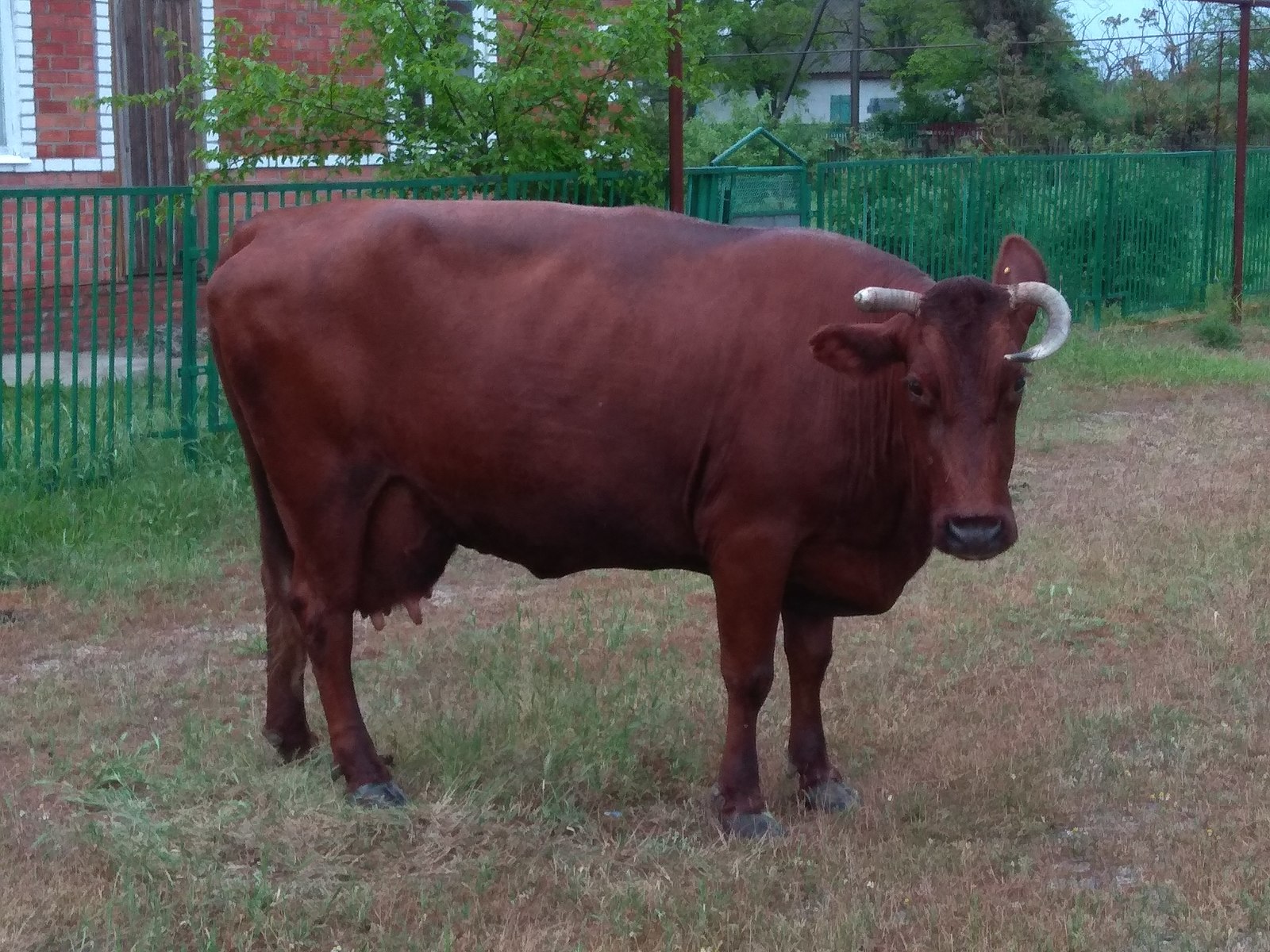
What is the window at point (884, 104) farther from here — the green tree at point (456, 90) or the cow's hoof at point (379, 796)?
the cow's hoof at point (379, 796)

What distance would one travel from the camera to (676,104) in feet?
33.6

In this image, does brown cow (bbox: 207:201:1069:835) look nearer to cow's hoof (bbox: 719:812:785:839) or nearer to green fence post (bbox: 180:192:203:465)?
cow's hoof (bbox: 719:812:785:839)

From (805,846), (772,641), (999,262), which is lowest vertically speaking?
(805,846)

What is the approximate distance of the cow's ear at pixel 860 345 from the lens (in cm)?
436

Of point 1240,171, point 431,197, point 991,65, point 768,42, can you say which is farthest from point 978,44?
point 431,197

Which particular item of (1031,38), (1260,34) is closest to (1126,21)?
(1031,38)

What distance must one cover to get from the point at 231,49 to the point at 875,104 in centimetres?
3869

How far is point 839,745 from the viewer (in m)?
5.48

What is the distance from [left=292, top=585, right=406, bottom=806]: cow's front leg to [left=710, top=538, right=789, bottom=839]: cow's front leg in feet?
3.52

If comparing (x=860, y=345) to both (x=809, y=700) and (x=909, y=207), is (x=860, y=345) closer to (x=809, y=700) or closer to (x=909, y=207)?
(x=809, y=700)

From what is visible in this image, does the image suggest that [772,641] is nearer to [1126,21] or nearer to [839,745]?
[839,745]

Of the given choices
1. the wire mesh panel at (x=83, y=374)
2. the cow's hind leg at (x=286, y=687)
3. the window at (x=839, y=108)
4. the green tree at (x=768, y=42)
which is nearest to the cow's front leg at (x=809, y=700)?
the cow's hind leg at (x=286, y=687)

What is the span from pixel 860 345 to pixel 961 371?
0.29 meters

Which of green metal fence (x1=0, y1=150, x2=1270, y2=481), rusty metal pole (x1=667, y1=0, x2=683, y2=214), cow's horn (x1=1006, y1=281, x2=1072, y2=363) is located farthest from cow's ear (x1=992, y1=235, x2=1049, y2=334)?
rusty metal pole (x1=667, y1=0, x2=683, y2=214)
